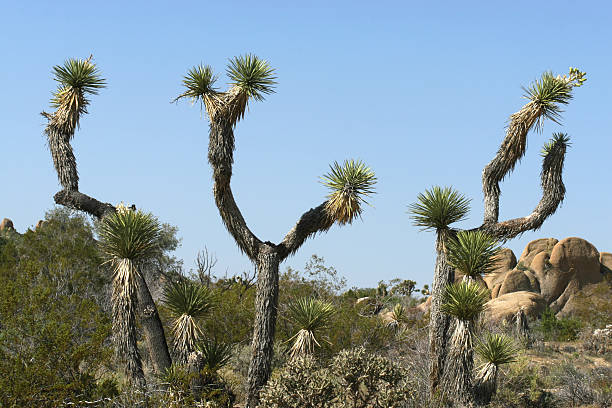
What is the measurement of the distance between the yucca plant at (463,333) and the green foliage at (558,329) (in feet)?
42.5

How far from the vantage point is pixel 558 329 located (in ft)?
81.4

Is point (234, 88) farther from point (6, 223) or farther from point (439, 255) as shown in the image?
point (6, 223)

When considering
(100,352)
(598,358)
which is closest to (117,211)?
(100,352)

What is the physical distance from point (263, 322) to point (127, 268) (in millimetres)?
2642

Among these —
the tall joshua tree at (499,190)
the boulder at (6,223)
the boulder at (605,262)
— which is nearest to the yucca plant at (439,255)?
the tall joshua tree at (499,190)

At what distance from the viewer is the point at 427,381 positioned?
13172 millimetres

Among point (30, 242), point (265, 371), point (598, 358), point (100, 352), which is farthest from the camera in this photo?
point (30, 242)

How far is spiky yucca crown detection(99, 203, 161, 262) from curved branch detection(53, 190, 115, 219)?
25.1 inches

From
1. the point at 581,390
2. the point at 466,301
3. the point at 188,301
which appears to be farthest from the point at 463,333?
the point at 188,301

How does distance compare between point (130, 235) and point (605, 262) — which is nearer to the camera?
point (130, 235)

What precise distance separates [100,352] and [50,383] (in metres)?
0.96

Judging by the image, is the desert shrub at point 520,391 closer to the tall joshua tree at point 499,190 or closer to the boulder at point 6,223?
the tall joshua tree at point 499,190

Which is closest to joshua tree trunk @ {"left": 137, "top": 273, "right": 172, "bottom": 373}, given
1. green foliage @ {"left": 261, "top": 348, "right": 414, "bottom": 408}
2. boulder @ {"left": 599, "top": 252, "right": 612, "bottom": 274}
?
green foliage @ {"left": 261, "top": 348, "right": 414, "bottom": 408}

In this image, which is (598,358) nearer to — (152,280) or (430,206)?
(430,206)
